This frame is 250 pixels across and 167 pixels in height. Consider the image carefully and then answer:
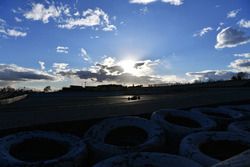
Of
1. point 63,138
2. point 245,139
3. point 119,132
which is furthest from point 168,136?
point 63,138

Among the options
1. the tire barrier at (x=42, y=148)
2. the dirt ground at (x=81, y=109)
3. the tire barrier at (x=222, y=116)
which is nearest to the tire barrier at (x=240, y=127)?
the tire barrier at (x=222, y=116)

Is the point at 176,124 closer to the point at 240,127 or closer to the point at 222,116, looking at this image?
the point at 240,127

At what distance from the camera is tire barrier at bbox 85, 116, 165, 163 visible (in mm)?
7094

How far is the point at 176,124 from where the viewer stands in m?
9.85

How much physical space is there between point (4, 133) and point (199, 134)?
15.3 ft

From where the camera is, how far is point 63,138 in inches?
309

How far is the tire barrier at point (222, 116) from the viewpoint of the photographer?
10.3 meters

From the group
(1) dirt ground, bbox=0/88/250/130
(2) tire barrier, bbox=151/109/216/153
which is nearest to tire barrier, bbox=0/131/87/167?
(1) dirt ground, bbox=0/88/250/130

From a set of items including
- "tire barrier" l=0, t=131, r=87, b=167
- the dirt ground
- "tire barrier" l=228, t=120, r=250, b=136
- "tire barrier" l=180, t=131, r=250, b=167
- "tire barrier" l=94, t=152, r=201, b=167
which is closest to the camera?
"tire barrier" l=94, t=152, r=201, b=167

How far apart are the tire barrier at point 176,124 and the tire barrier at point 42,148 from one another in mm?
2090

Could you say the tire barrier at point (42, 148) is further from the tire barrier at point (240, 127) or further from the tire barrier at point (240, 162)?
the tire barrier at point (240, 127)

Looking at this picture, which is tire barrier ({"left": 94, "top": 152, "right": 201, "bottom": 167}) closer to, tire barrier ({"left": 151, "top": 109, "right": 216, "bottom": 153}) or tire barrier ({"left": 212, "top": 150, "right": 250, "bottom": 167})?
tire barrier ({"left": 151, "top": 109, "right": 216, "bottom": 153})

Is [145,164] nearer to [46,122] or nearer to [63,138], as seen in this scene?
[63,138]

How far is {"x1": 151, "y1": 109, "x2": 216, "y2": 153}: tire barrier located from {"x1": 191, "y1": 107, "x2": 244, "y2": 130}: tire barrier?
619mm
